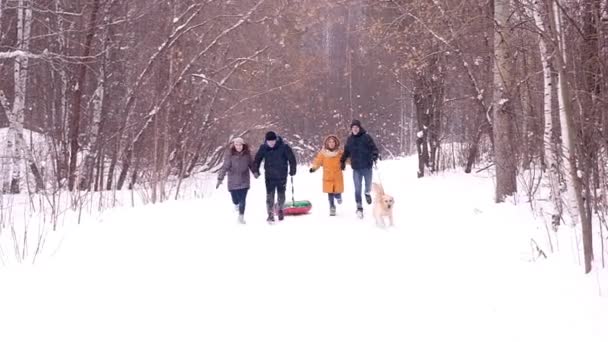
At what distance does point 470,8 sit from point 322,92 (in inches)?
1027

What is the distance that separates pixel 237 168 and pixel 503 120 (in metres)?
4.64

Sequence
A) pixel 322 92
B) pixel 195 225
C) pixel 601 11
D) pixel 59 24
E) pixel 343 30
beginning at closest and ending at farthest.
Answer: pixel 601 11 → pixel 195 225 → pixel 59 24 → pixel 322 92 → pixel 343 30

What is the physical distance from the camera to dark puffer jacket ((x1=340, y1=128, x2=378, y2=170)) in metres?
9.66

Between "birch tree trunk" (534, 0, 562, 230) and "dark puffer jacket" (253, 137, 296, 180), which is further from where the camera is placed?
"dark puffer jacket" (253, 137, 296, 180)

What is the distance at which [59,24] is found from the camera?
43.9 ft

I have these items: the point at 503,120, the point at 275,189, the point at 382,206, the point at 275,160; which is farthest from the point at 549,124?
the point at 275,189

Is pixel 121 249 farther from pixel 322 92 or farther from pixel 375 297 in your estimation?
pixel 322 92

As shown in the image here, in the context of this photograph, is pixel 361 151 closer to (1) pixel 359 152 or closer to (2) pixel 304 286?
(1) pixel 359 152

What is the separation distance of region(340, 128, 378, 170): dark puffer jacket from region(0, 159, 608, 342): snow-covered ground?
1.93 meters

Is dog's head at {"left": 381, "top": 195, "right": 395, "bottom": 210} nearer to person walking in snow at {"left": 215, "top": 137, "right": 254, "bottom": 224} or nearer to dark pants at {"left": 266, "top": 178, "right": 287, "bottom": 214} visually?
dark pants at {"left": 266, "top": 178, "right": 287, "bottom": 214}

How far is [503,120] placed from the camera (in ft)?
29.8

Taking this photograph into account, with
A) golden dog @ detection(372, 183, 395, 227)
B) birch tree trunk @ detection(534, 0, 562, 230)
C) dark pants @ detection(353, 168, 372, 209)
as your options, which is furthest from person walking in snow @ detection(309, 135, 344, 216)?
birch tree trunk @ detection(534, 0, 562, 230)

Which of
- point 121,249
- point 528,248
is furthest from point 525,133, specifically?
point 121,249

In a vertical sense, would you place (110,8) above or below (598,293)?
A: above
